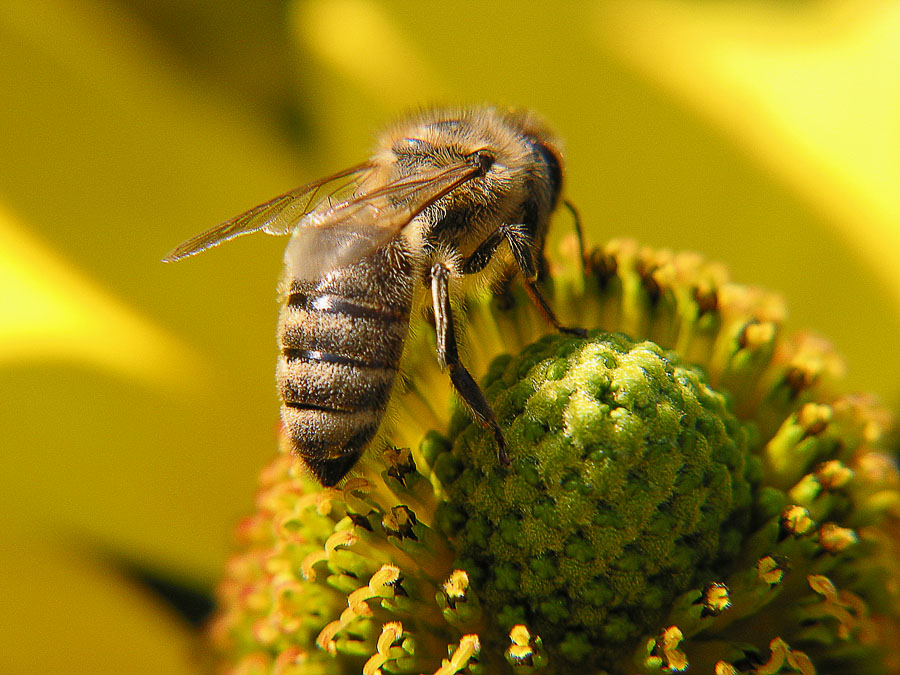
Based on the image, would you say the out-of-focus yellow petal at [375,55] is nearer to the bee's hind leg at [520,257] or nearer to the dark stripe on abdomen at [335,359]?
the bee's hind leg at [520,257]

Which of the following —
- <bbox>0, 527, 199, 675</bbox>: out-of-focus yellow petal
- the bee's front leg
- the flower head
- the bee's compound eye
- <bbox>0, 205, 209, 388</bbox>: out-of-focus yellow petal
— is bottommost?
<bbox>0, 527, 199, 675</bbox>: out-of-focus yellow petal

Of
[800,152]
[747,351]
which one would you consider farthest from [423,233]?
[800,152]

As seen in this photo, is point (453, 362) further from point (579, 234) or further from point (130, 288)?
point (130, 288)

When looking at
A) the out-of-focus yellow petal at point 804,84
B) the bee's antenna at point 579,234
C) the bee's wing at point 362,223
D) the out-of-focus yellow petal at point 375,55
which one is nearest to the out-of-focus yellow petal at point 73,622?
the bee's wing at point 362,223

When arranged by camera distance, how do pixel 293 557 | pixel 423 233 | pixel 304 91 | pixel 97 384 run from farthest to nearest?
pixel 304 91, pixel 97 384, pixel 293 557, pixel 423 233

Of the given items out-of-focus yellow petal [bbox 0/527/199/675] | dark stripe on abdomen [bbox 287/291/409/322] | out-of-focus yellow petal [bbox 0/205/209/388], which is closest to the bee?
dark stripe on abdomen [bbox 287/291/409/322]

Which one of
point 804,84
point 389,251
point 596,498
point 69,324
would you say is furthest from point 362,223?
point 804,84

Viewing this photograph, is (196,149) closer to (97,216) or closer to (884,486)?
(97,216)

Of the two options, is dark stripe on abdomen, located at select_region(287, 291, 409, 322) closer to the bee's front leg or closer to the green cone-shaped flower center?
the bee's front leg
